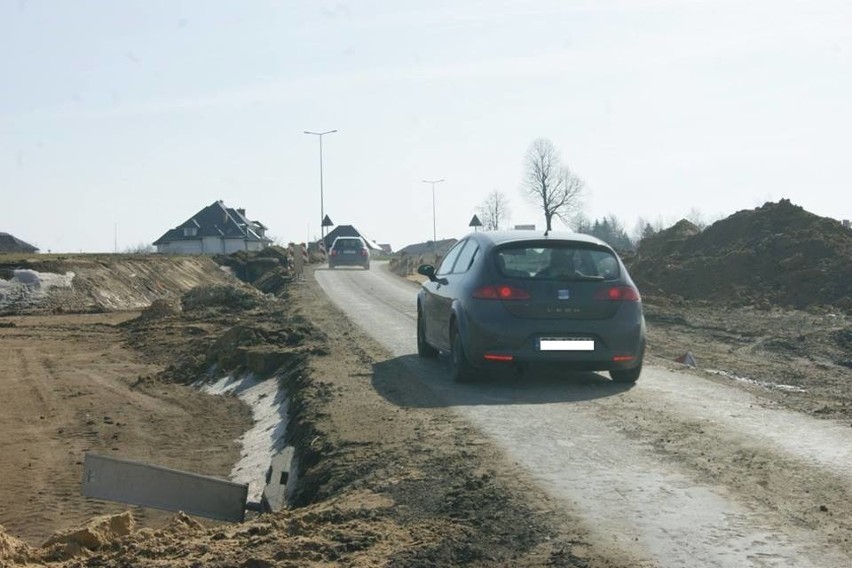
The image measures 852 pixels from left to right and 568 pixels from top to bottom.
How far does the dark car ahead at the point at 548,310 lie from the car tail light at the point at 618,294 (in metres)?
0.01

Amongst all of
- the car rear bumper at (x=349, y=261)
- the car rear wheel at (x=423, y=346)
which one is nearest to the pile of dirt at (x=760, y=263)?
the car rear wheel at (x=423, y=346)

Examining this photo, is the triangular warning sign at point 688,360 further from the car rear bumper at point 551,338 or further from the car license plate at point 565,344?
the car license plate at point 565,344

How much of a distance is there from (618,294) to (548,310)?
0.82 meters

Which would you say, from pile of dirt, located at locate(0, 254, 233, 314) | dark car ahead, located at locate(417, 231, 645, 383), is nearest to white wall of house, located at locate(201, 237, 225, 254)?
pile of dirt, located at locate(0, 254, 233, 314)

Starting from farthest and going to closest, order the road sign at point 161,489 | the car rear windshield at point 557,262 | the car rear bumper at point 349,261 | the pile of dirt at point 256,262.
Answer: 1. the pile of dirt at point 256,262
2. the car rear bumper at point 349,261
3. the car rear windshield at point 557,262
4. the road sign at point 161,489

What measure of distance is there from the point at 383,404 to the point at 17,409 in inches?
266

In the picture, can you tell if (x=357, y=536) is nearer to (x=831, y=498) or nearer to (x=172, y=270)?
(x=831, y=498)

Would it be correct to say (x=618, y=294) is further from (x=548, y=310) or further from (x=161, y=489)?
(x=161, y=489)

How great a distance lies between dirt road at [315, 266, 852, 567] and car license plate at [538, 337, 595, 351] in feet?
1.45

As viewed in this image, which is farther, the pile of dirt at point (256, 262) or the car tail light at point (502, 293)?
the pile of dirt at point (256, 262)

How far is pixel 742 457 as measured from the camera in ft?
25.4

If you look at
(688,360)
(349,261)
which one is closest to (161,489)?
(688,360)

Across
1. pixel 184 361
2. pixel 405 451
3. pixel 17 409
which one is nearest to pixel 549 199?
pixel 184 361

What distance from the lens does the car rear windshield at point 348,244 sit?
55219 millimetres
